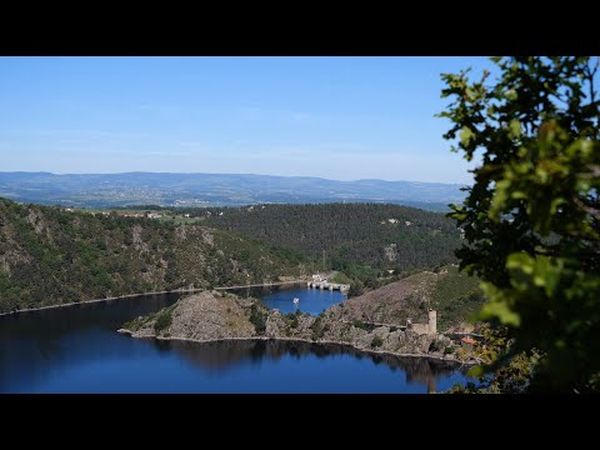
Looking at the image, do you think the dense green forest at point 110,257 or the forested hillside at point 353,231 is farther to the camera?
the forested hillside at point 353,231

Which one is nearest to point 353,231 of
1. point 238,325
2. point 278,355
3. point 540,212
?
point 238,325

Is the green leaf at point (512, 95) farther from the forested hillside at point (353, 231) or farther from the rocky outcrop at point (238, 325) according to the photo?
the forested hillside at point (353, 231)

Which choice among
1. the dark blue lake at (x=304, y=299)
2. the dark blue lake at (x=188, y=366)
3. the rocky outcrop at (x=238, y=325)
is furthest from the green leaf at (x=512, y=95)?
the dark blue lake at (x=304, y=299)

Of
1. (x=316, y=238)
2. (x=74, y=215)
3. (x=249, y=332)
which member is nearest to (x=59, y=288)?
(x=74, y=215)

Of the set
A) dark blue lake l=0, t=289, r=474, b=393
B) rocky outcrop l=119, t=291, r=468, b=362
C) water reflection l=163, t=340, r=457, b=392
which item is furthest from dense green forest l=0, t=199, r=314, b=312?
water reflection l=163, t=340, r=457, b=392

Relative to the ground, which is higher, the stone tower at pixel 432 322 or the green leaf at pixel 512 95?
the green leaf at pixel 512 95
